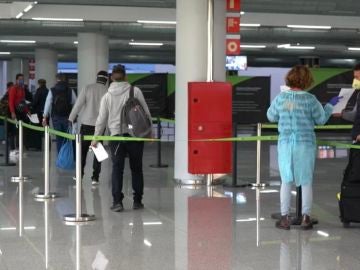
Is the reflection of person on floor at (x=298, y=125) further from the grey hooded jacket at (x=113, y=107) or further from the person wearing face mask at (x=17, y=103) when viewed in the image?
the person wearing face mask at (x=17, y=103)

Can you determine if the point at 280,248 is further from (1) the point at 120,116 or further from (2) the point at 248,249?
(1) the point at 120,116

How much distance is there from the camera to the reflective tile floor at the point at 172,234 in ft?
20.6

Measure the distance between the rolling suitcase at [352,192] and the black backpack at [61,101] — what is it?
6.13 meters

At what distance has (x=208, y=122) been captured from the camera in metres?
11.0

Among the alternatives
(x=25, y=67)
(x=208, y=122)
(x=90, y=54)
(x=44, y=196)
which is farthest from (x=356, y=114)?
(x=25, y=67)

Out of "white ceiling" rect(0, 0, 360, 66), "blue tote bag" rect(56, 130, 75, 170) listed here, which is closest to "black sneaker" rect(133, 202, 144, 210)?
"blue tote bag" rect(56, 130, 75, 170)

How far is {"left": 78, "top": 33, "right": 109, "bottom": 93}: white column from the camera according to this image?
21234mm

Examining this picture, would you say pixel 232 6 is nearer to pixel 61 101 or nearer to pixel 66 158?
pixel 61 101

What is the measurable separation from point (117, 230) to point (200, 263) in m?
1.76

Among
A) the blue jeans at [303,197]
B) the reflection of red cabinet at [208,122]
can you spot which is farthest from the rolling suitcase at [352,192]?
the reflection of red cabinet at [208,122]

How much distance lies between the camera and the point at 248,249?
22.3ft

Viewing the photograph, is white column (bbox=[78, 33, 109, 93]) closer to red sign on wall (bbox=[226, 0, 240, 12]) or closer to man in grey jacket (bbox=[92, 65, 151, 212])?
red sign on wall (bbox=[226, 0, 240, 12])

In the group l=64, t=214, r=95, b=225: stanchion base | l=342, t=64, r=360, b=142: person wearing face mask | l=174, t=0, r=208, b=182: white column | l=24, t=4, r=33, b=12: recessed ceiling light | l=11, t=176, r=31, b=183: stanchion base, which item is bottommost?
l=64, t=214, r=95, b=225: stanchion base

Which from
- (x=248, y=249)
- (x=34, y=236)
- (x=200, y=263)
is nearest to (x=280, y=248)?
(x=248, y=249)
